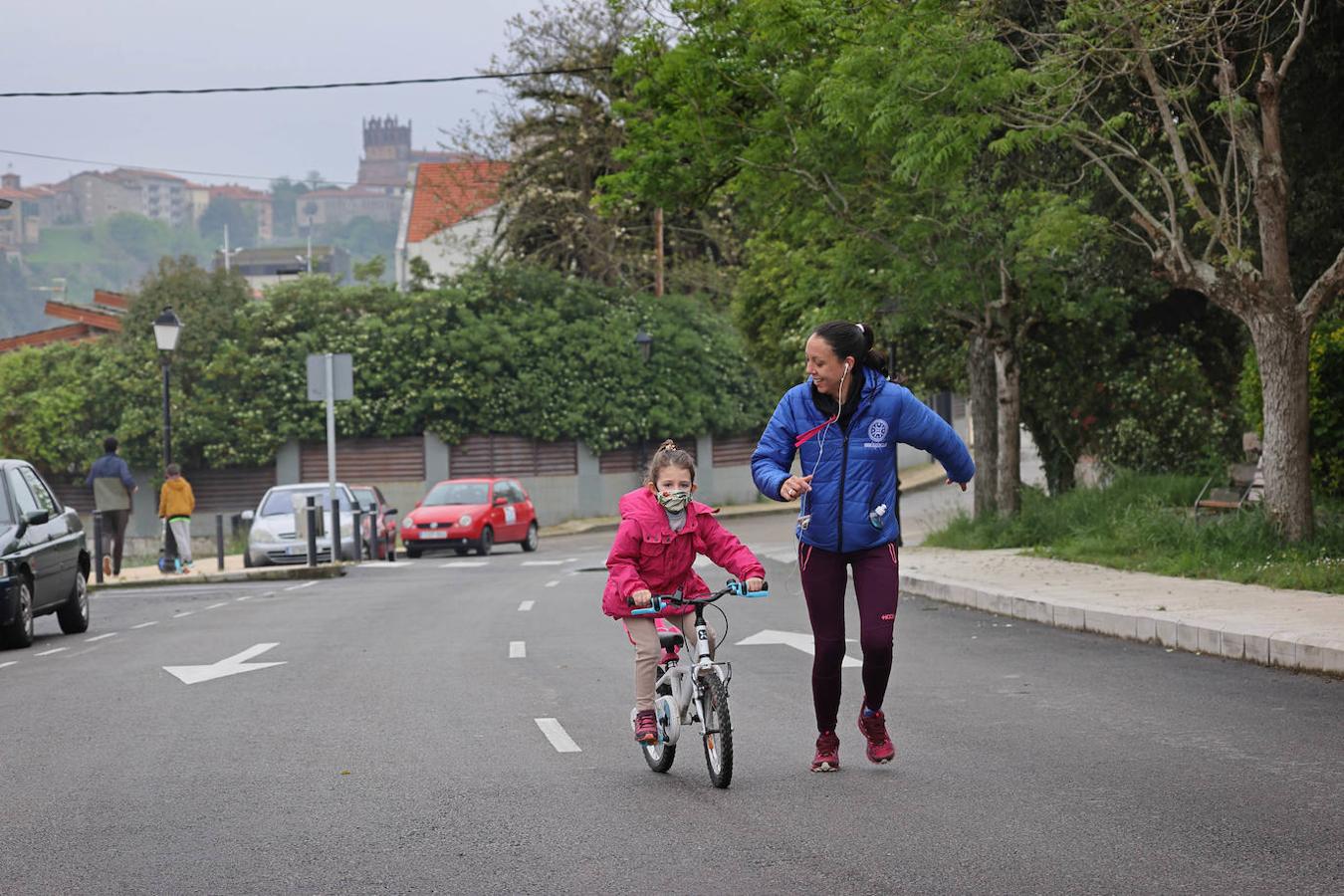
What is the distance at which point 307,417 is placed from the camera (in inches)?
1711

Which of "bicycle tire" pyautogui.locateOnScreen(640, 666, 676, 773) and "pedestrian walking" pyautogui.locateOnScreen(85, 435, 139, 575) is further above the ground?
"pedestrian walking" pyautogui.locateOnScreen(85, 435, 139, 575)

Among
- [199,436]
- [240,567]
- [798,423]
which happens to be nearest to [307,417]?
[199,436]

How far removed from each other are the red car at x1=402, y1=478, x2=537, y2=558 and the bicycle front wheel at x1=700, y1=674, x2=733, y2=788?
84.3 ft

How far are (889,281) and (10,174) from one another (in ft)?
614

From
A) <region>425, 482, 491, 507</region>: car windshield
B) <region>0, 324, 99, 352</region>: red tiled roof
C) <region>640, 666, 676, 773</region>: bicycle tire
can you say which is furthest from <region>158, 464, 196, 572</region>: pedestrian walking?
<region>0, 324, 99, 352</region>: red tiled roof

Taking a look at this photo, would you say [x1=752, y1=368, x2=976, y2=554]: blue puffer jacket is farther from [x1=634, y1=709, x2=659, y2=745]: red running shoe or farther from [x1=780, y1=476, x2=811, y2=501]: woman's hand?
[x1=634, y1=709, x2=659, y2=745]: red running shoe

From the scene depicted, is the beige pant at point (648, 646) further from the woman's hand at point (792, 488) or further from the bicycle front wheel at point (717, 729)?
the woman's hand at point (792, 488)

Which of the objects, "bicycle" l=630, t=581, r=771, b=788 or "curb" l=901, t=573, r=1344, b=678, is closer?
"bicycle" l=630, t=581, r=771, b=788

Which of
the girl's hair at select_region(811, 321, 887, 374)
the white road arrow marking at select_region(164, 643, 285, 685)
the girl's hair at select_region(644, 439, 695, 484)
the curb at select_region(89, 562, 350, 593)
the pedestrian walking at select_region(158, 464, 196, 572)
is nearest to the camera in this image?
the girl's hair at select_region(811, 321, 887, 374)

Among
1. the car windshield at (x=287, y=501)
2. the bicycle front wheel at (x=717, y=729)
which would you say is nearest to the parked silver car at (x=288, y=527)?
the car windshield at (x=287, y=501)

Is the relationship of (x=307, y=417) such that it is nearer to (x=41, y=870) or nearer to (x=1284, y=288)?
(x=1284, y=288)

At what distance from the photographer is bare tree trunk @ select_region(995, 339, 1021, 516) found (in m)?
22.2

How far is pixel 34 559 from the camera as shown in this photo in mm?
15094

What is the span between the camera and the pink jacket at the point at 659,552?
7.40 meters
